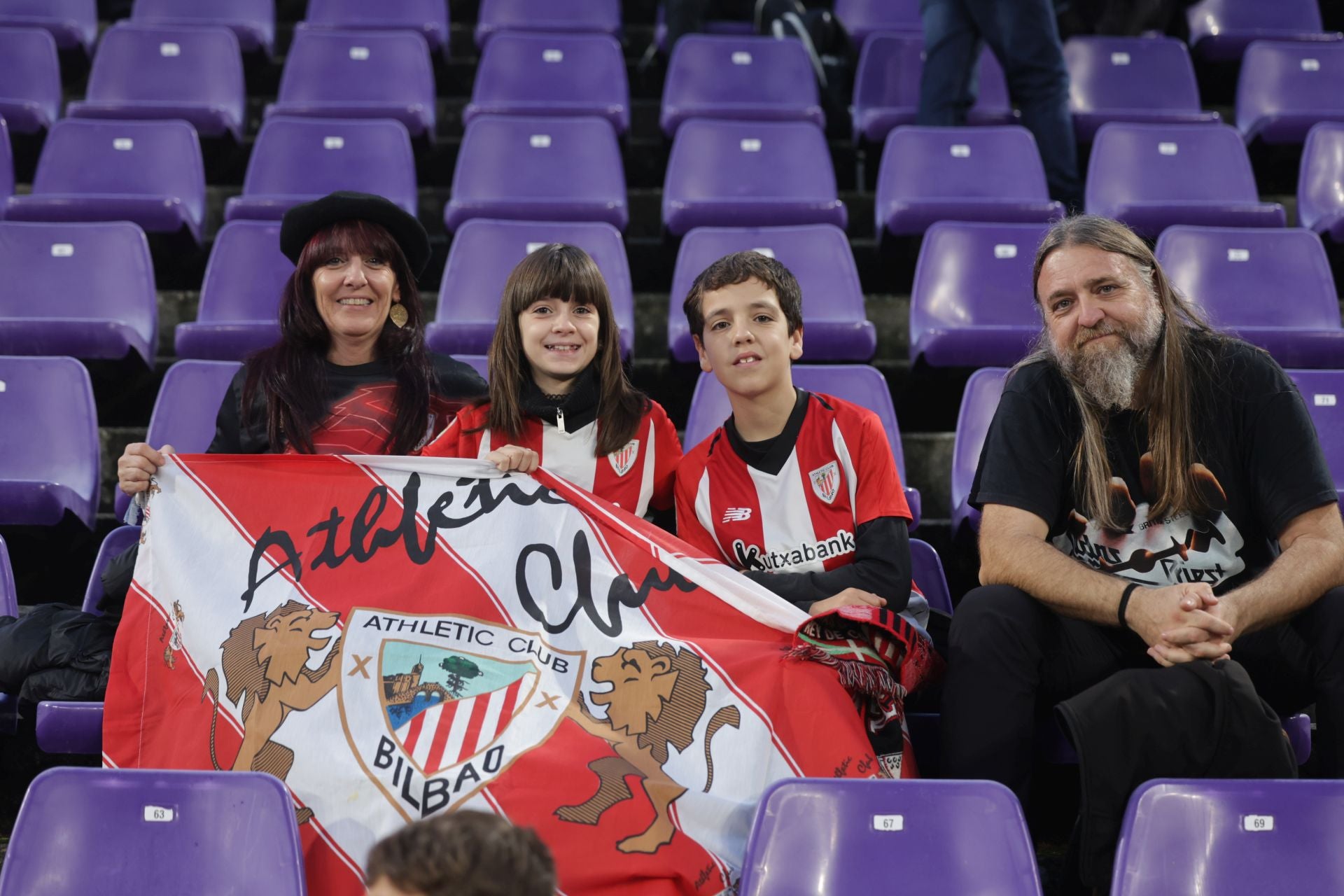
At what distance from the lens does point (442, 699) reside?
2350 millimetres

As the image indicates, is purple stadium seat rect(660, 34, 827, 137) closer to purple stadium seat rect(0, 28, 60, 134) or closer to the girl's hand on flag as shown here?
purple stadium seat rect(0, 28, 60, 134)

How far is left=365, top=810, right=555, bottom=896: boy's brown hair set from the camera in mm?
1181

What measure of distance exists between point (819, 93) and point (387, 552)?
379cm

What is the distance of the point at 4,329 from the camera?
3.72 m

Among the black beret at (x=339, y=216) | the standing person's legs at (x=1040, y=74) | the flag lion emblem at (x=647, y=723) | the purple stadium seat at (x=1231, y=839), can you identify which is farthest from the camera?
the standing person's legs at (x=1040, y=74)

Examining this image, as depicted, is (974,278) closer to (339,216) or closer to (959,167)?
(959,167)

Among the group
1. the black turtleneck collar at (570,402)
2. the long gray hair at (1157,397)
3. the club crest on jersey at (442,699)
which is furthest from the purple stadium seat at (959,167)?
the club crest on jersey at (442,699)

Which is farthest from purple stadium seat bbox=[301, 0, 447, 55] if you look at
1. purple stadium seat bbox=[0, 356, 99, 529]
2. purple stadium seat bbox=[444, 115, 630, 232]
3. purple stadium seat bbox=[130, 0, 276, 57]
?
purple stadium seat bbox=[0, 356, 99, 529]

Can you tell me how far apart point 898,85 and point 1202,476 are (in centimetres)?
321

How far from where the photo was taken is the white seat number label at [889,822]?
2.05 m

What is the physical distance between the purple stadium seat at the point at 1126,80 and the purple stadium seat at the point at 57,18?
12.9 ft

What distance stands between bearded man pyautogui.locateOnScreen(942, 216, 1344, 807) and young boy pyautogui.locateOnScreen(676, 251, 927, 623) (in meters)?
0.20

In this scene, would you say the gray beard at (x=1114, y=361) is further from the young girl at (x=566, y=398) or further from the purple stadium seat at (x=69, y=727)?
the purple stadium seat at (x=69, y=727)

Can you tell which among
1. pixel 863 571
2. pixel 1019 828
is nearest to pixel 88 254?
pixel 863 571
